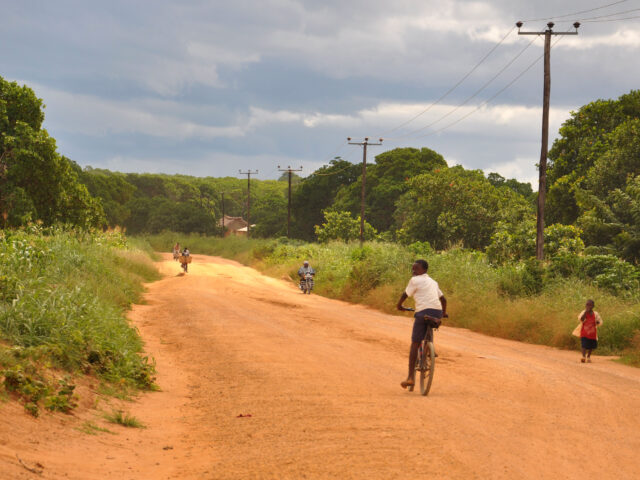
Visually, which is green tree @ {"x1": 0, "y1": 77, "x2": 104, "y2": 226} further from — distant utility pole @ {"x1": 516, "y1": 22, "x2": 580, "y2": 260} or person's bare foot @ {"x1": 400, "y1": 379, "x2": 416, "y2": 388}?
person's bare foot @ {"x1": 400, "y1": 379, "x2": 416, "y2": 388}

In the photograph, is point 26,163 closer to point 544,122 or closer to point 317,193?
point 544,122

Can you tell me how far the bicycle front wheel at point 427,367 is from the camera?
9.17 m

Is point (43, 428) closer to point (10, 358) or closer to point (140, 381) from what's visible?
point (10, 358)

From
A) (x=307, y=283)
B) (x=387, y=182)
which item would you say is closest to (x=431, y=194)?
(x=307, y=283)

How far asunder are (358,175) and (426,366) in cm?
6647

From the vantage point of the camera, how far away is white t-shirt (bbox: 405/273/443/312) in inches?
375

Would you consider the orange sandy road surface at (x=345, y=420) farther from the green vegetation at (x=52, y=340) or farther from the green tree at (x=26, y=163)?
the green tree at (x=26, y=163)

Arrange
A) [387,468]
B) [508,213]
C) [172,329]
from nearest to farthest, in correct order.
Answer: [387,468], [172,329], [508,213]

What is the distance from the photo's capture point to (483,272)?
75.2 ft

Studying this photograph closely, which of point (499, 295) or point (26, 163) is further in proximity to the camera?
point (26, 163)

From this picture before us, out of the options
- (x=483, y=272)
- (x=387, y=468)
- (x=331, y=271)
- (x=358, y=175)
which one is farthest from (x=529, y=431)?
(x=358, y=175)

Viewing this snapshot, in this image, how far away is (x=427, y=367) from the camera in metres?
9.34

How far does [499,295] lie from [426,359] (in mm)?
12283

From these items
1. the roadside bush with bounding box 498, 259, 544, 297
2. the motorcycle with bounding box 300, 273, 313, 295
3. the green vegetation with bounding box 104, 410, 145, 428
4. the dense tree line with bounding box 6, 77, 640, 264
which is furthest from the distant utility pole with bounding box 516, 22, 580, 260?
the green vegetation with bounding box 104, 410, 145, 428
